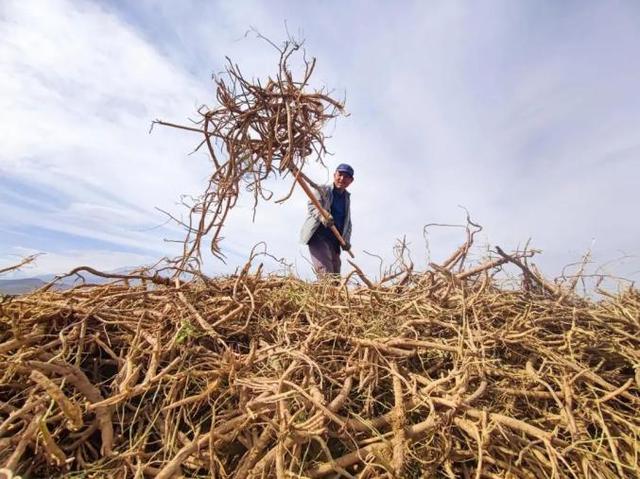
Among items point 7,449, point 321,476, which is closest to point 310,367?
point 321,476

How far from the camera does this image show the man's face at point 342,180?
13.2 feet

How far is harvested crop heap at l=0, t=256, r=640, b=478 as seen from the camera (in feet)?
4.14

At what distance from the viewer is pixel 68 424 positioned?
4.27 ft

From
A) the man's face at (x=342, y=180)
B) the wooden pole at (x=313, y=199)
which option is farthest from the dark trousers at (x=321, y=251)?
the man's face at (x=342, y=180)

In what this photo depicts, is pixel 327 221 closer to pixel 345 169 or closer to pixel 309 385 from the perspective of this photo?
pixel 345 169

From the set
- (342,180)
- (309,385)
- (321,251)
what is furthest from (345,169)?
(309,385)

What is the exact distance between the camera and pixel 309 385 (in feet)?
4.68

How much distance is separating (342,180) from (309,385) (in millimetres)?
2917

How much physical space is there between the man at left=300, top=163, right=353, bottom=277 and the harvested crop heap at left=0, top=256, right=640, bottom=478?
1.70m

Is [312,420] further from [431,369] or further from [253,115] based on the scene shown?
[253,115]

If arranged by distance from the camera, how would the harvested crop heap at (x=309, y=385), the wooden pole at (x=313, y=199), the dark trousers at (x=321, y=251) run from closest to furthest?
the harvested crop heap at (x=309, y=385)
the wooden pole at (x=313, y=199)
the dark trousers at (x=321, y=251)

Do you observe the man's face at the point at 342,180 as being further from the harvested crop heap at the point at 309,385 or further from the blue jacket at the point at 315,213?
the harvested crop heap at the point at 309,385

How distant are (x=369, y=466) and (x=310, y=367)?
41cm

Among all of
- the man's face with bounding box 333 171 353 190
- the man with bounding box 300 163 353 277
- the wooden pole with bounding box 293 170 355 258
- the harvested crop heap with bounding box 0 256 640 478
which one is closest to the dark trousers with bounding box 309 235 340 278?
the man with bounding box 300 163 353 277
